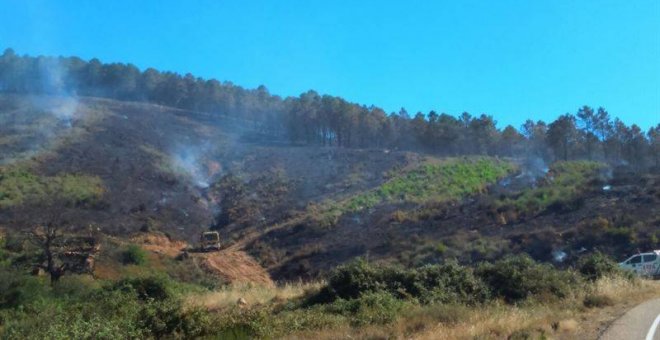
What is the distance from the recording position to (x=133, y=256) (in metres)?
35.5

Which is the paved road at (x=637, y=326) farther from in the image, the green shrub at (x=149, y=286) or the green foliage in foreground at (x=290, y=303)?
the green shrub at (x=149, y=286)

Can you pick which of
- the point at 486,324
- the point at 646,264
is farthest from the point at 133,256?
the point at 486,324

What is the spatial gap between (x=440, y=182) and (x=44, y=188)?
123 ft

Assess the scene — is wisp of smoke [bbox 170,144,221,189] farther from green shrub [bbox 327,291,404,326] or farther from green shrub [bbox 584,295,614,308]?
green shrub [bbox 584,295,614,308]

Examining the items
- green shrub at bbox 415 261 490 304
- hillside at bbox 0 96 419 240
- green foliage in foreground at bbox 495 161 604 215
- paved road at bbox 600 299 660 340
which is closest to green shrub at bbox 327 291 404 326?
green shrub at bbox 415 261 490 304

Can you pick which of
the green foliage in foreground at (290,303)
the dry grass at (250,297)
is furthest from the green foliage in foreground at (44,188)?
the dry grass at (250,297)

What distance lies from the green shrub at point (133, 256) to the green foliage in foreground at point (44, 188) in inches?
515

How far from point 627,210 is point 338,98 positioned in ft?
175

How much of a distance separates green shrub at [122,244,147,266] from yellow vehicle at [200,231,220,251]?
9039mm

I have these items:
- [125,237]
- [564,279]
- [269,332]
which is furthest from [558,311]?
[125,237]

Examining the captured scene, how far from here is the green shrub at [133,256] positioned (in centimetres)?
3528

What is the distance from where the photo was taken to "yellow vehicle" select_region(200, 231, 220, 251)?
45219 mm

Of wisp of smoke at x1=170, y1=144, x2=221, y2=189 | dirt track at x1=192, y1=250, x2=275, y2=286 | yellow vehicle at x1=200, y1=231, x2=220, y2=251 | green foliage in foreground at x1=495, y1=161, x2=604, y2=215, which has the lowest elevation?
dirt track at x1=192, y1=250, x2=275, y2=286

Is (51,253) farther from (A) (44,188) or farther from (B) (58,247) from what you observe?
(A) (44,188)
